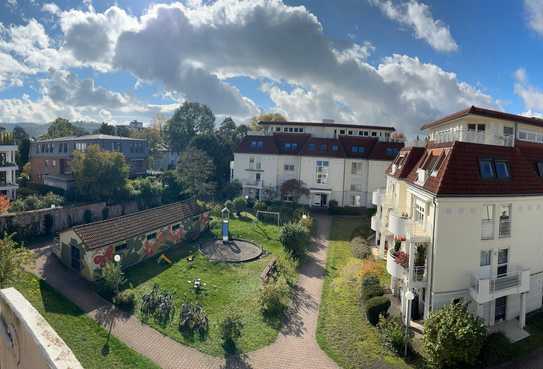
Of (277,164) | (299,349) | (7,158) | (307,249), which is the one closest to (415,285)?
(299,349)

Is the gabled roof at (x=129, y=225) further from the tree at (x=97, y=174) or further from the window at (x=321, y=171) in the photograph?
the window at (x=321, y=171)

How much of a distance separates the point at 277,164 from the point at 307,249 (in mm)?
20242

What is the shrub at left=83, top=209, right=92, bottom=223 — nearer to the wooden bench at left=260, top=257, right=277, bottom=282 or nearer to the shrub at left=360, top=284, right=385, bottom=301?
the wooden bench at left=260, top=257, right=277, bottom=282

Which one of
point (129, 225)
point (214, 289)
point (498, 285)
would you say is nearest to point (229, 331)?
point (214, 289)

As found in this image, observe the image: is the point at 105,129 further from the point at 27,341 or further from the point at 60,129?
the point at 27,341

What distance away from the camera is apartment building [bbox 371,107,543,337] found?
19109mm

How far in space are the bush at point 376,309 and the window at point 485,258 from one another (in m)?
5.65

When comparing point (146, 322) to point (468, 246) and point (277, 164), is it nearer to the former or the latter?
point (468, 246)

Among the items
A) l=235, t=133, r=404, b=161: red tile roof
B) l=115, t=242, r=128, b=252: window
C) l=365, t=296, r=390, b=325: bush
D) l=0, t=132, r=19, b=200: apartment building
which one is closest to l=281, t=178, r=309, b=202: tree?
l=235, t=133, r=404, b=161: red tile roof

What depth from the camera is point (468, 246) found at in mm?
19500

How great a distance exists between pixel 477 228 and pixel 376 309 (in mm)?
6984

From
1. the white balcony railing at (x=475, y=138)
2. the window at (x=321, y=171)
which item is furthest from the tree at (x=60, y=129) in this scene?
the white balcony railing at (x=475, y=138)

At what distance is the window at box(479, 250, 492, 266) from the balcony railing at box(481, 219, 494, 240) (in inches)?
33.3

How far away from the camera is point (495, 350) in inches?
680
